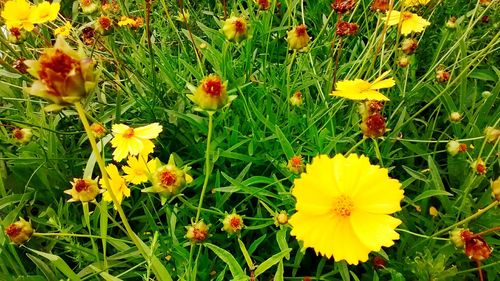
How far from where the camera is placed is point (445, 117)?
132 centimetres

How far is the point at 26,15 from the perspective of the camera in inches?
46.2

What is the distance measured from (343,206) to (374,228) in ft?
0.16

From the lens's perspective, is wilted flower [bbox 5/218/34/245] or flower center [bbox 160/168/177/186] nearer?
flower center [bbox 160/168/177/186]

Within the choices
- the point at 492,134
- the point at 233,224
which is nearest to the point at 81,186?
the point at 233,224

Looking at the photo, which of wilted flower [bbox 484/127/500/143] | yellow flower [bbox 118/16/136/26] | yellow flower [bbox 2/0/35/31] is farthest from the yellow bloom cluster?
wilted flower [bbox 484/127/500/143]

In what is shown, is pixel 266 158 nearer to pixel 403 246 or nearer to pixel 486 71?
pixel 403 246

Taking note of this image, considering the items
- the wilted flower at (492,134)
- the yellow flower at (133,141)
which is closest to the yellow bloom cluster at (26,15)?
the yellow flower at (133,141)

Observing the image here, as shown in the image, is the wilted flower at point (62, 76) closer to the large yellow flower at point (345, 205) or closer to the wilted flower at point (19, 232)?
the large yellow flower at point (345, 205)

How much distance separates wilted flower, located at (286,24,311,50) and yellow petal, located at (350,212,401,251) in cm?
44

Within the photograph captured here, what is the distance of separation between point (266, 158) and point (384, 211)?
18.9 inches

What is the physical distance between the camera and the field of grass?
76 centimetres

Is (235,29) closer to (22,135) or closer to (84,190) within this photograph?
(84,190)

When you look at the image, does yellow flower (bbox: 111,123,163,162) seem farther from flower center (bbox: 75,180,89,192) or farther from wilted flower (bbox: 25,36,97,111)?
wilted flower (bbox: 25,36,97,111)

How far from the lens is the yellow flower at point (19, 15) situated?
113cm
